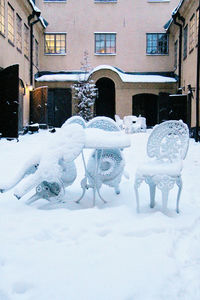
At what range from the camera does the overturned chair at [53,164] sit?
3.68 metres

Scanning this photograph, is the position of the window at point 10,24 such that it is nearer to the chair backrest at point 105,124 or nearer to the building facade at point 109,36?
the building facade at point 109,36

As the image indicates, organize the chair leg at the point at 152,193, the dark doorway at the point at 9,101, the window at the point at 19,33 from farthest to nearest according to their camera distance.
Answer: the window at the point at 19,33 < the dark doorway at the point at 9,101 < the chair leg at the point at 152,193

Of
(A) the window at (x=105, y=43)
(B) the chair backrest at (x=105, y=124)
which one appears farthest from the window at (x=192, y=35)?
(B) the chair backrest at (x=105, y=124)

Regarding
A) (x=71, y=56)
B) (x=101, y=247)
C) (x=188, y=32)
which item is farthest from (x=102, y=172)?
(x=71, y=56)

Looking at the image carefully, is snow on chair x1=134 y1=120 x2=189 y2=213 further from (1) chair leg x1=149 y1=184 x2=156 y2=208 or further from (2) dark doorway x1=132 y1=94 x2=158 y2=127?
(2) dark doorway x1=132 y1=94 x2=158 y2=127

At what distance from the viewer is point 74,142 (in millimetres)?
3682

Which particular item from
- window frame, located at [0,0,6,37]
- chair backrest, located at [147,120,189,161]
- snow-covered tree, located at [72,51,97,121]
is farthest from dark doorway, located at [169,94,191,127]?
chair backrest, located at [147,120,189,161]

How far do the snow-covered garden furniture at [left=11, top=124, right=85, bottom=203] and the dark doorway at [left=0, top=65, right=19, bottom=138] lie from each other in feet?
27.3

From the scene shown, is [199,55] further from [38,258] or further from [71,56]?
[38,258]

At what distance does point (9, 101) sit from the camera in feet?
39.1

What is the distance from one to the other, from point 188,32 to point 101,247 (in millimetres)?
14936

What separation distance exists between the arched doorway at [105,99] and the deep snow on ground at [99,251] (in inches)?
760

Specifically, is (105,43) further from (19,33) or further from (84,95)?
(19,33)

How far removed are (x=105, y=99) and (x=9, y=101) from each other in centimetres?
1203
